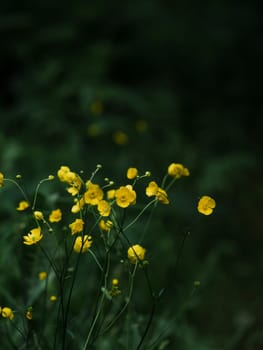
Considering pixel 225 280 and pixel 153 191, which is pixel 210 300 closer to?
pixel 225 280

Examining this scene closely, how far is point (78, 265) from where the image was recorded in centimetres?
154

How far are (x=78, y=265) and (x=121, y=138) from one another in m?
1.47

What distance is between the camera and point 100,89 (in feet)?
9.84

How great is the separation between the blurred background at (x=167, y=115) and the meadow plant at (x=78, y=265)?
0.30 m

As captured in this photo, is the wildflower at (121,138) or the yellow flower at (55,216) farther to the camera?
the wildflower at (121,138)

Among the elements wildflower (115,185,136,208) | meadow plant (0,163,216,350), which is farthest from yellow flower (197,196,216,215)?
wildflower (115,185,136,208)

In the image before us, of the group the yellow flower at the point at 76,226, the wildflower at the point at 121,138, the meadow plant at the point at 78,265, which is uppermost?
the yellow flower at the point at 76,226

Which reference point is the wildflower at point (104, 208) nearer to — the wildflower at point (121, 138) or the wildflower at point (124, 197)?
the wildflower at point (124, 197)

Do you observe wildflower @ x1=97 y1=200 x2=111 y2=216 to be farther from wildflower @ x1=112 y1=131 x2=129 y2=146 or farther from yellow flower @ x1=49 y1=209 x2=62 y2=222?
wildflower @ x1=112 y1=131 x2=129 y2=146

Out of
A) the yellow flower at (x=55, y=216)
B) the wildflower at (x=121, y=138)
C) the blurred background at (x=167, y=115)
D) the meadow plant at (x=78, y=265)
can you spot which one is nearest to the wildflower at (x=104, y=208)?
the meadow plant at (x=78, y=265)

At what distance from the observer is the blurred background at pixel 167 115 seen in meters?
2.31

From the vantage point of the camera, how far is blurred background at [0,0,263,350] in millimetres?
2314

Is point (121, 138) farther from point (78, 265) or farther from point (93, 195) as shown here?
point (93, 195)

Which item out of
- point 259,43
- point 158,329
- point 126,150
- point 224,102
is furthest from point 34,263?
point 259,43
